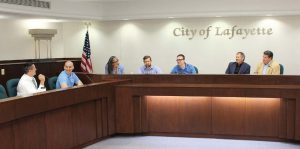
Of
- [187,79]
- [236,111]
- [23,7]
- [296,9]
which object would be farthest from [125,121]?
[296,9]

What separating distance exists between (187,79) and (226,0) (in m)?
4.21

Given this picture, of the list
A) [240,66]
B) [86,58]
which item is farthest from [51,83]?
[86,58]

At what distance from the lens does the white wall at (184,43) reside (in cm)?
1118

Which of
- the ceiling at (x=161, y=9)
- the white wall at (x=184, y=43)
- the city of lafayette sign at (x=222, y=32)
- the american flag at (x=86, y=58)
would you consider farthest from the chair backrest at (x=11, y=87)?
the city of lafayette sign at (x=222, y=32)

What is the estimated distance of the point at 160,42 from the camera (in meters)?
12.2

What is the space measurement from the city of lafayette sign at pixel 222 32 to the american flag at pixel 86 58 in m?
2.69

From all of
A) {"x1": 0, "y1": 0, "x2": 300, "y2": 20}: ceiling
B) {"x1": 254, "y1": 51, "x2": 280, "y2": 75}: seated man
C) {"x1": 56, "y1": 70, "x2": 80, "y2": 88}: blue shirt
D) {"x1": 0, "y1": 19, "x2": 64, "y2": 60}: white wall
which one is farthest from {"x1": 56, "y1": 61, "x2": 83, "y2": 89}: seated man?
{"x1": 0, "y1": 19, "x2": 64, "y2": 60}: white wall

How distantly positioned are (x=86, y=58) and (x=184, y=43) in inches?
118

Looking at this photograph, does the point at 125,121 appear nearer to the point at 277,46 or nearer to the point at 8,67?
the point at 8,67

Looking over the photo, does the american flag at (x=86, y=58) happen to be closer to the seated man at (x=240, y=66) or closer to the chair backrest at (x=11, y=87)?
the chair backrest at (x=11, y=87)

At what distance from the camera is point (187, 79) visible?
25.0ft

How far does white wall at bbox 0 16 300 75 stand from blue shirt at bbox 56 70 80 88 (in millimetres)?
4075

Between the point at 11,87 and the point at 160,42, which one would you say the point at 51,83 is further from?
the point at 160,42

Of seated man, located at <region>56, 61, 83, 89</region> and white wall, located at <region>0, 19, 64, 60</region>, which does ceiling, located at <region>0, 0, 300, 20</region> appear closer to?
white wall, located at <region>0, 19, 64, 60</region>
